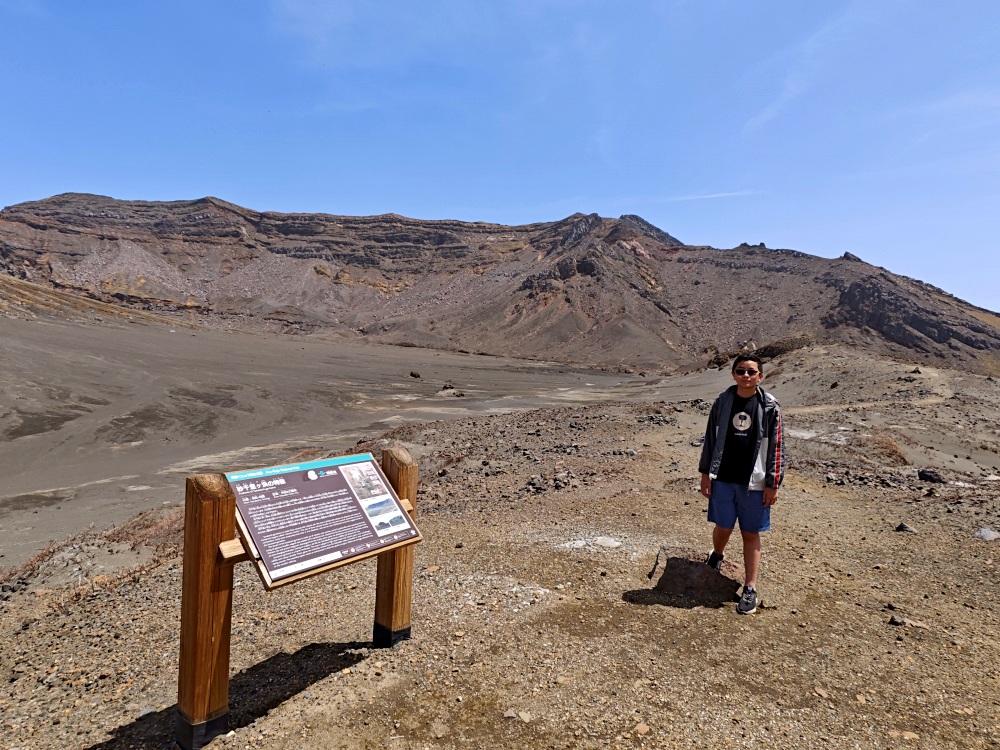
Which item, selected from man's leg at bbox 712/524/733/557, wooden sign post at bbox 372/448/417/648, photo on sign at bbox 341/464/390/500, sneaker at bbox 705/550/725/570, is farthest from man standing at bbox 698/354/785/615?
photo on sign at bbox 341/464/390/500

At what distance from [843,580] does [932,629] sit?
1.01 metres

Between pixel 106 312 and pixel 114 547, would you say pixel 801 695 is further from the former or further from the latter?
pixel 106 312

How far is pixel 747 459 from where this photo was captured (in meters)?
4.49

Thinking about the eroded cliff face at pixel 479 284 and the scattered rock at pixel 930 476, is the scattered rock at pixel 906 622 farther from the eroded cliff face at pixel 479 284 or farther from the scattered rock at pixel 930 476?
the eroded cliff face at pixel 479 284

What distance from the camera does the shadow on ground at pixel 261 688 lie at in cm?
339

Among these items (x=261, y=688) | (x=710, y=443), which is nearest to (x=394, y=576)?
(x=261, y=688)

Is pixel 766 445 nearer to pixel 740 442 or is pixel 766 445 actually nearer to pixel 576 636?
pixel 740 442

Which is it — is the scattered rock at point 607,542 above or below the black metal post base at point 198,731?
above

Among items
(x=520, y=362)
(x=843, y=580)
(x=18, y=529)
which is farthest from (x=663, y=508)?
(x=520, y=362)

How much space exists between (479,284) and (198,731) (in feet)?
324

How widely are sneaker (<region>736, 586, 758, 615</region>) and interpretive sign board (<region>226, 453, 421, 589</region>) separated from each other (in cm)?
258

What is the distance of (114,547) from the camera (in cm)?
856

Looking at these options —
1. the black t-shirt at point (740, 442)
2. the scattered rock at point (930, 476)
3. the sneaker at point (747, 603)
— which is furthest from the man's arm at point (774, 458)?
the scattered rock at point (930, 476)

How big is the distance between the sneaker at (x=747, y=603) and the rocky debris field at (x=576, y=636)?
0.08 metres
